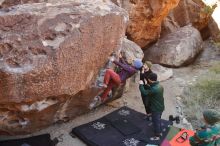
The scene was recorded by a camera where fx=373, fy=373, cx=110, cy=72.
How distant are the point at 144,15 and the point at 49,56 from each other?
5.58 meters

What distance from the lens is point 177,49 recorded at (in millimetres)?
11758

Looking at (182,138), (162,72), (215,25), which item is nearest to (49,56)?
(182,138)

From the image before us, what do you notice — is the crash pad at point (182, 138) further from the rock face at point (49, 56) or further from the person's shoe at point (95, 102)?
the rock face at point (49, 56)

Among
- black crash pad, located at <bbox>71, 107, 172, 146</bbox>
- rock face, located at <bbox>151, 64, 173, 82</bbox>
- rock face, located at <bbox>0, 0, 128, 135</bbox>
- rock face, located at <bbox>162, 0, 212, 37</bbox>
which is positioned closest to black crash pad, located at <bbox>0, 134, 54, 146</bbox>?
rock face, located at <bbox>0, 0, 128, 135</bbox>

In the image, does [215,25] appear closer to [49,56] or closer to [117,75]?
[117,75]

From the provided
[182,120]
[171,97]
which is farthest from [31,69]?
[171,97]

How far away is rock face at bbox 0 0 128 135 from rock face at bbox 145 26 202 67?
4254mm

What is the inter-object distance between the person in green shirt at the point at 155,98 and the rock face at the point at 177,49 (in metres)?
4.07

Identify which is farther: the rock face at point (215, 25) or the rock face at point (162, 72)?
the rock face at point (215, 25)

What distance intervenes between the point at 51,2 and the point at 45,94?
6.64 ft

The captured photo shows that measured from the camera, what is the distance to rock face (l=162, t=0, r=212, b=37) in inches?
532

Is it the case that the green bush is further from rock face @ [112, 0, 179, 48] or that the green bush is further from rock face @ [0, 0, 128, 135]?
rock face @ [0, 0, 128, 135]

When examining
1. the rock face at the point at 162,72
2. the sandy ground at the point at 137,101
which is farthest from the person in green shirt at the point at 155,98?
the rock face at the point at 162,72

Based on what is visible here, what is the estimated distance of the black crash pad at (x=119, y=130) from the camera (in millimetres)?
7688
